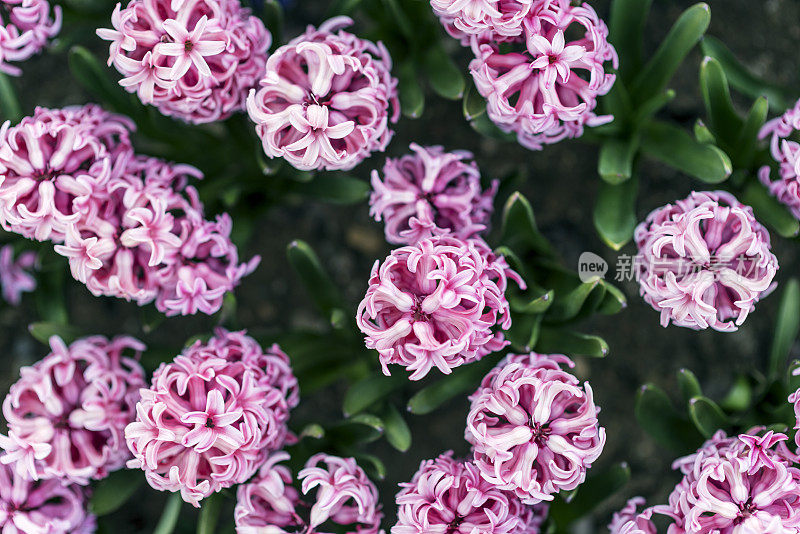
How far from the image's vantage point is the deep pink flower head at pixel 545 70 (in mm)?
1495

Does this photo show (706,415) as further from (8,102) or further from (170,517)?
(8,102)

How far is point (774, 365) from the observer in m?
1.88

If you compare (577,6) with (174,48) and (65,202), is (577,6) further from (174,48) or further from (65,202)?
(65,202)

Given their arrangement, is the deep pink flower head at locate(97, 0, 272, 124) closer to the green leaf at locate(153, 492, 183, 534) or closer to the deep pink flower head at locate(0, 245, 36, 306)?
the deep pink flower head at locate(0, 245, 36, 306)

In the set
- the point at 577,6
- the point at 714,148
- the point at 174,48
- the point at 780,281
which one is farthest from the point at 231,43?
the point at 780,281

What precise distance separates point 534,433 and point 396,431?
0.42 m

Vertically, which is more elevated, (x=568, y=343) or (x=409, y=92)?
(x=409, y=92)

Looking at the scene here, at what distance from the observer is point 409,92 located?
1853 millimetres

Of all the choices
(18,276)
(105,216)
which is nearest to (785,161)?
(105,216)

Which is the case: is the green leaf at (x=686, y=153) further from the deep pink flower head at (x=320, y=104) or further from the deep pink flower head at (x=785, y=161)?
the deep pink flower head at (x=320, y=104)

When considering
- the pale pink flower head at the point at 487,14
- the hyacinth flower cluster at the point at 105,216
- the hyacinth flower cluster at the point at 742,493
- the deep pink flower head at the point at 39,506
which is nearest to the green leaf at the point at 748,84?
the pale pink flower head at the point at 487,14

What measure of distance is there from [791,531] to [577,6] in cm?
120

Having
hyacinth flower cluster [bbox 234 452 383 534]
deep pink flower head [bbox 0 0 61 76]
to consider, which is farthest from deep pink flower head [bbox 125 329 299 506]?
deep pink flower head [bbox 0 0 61 76]

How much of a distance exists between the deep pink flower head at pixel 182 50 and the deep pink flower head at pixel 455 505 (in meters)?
0.97
